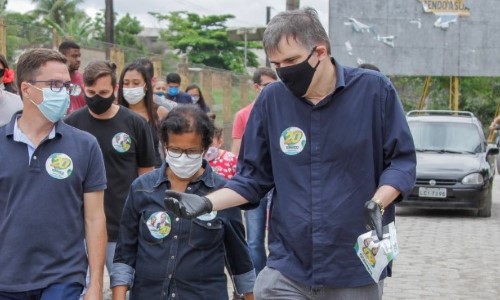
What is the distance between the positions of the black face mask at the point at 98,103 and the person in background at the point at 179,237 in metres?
1.67

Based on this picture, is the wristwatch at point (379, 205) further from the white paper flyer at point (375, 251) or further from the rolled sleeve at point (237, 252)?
the rolled sleeve at point (237, 252)

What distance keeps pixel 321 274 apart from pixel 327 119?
68 centimetres

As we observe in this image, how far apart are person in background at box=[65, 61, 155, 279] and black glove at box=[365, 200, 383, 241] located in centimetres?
315

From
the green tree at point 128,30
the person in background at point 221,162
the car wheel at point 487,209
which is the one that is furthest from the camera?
the green tree at point 128,30

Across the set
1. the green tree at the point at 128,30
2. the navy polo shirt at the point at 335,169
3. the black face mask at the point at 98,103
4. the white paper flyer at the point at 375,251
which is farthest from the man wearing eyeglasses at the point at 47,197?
the green tree at the point at 128,30

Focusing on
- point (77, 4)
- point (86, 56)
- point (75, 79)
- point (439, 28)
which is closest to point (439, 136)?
point (86, 56)

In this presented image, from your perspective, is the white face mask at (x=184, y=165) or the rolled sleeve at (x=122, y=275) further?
the white face mask at (x=184, y=165)

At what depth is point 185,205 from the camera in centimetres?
437

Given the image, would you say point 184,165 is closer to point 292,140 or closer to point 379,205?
point 292,140

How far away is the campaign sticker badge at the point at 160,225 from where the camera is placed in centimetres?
522

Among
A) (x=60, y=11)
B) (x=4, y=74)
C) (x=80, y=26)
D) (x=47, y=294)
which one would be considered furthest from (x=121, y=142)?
(x=60, y=11)

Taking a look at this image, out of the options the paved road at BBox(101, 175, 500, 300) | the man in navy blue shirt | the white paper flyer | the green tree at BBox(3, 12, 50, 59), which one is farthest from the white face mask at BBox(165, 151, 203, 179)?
the green tree at BBox(3, 12, 50, 59)

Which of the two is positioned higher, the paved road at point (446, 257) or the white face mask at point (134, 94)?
the white face mask at point (134, 94)

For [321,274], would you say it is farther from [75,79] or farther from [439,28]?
[439,28]
